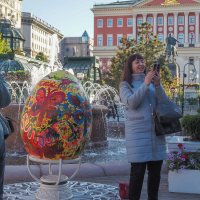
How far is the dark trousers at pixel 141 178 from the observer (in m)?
4.00

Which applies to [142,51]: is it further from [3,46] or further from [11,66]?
[11,66]

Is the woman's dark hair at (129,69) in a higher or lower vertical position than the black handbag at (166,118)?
higher

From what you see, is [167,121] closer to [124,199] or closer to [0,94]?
[124,199]

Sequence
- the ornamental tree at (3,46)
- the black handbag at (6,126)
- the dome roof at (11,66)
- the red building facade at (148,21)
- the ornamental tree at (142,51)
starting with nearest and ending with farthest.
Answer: the black handbag at (6,126)
the dome roof at (11,66)
the ornamental tree at (142,51)
the ornamental tree at (3,46)
the red building facade at (148,21)

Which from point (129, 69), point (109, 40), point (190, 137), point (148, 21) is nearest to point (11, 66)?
point (190, 137)

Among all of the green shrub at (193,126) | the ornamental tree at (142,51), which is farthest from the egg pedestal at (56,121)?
the ornamental tree at (142,51)

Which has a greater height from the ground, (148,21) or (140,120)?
(148,21)

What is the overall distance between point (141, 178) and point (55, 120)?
982 millimetres

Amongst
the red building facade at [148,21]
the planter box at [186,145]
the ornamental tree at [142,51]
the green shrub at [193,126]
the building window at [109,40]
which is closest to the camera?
the planter box at [186,145]

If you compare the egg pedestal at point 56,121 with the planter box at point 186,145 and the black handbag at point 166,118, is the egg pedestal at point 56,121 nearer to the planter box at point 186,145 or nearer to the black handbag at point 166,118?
the black handbag at point 166,118

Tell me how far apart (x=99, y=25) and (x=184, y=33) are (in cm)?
1494

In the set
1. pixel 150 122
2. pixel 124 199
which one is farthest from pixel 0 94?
pixel 124 199

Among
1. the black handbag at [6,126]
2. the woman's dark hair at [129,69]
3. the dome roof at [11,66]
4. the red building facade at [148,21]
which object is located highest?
the red building facade at [148,21]

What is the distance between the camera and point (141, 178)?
13.3 feet
